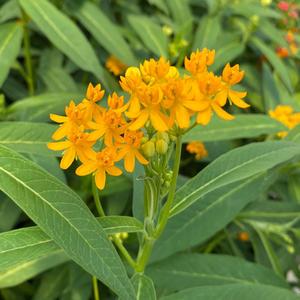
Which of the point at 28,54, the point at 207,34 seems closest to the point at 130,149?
the point at 28,54

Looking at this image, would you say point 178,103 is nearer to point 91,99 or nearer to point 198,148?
point 91,99

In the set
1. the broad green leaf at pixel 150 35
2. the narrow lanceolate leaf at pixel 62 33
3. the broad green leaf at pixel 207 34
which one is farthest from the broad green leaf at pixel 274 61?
the narrow lanceolate leaf at pixel 62 33

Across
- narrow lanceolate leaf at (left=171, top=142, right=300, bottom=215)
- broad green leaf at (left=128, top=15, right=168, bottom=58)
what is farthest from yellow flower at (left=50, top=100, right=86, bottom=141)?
broad green leaf at (left=128, top=15, right=168, bottom=58)

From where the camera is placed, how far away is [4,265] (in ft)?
2.51

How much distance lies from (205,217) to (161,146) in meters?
0.46

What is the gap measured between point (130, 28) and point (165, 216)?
0.92 meters

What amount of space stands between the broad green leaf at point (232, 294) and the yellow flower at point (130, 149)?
1.15 feet

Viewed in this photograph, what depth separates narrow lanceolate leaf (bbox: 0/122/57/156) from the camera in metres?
1.05

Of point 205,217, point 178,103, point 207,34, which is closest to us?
point 178,103

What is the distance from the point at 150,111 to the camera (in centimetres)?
75

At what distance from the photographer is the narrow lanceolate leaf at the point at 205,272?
1.20m

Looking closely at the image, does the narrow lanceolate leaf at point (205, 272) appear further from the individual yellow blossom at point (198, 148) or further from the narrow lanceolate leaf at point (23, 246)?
the narrow lanceolate leaf at point (23, 246)

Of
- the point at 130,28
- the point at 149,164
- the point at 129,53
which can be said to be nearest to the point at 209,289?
the point at 149,164

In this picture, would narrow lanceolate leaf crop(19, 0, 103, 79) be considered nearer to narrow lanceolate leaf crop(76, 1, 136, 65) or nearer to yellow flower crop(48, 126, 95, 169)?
narrow lanceolate leaf crop(76, 1, 136, 65)
